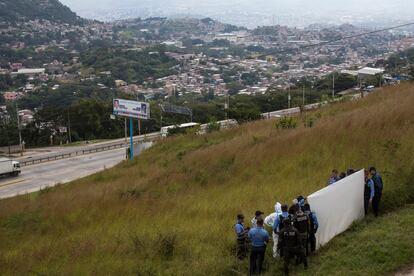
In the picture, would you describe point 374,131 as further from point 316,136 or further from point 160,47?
point 160,47

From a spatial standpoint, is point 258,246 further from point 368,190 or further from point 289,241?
point 368,190

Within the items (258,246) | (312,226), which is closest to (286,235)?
(258,246)

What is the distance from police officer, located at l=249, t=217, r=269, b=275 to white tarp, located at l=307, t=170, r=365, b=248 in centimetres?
136

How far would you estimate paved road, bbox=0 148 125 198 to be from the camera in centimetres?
3550

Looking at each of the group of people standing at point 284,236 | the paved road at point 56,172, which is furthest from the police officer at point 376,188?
the paved road at point 56,172

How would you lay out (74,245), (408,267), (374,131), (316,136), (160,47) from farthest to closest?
(160,47) < (316,136) < (374,131) < (74,245) < (408,267)

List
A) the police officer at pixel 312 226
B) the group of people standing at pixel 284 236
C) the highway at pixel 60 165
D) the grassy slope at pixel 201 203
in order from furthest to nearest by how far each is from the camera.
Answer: the highway at pixel 60 165 → the grassy slope at pixel 201 203 → the police officer at pixel 312 226 → the group of people standing at pixel 284 236

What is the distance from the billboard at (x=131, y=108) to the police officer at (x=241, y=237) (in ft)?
101

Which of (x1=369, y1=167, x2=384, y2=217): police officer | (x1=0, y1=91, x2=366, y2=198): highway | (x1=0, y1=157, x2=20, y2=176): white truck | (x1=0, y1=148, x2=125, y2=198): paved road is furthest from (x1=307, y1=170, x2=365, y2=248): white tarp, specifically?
(x1=0, y1=157, x2=20, y2=176): white truck

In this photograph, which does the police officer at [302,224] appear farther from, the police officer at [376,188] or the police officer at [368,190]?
the police officer at [376,188]

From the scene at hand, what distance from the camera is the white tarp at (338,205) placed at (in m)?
9.67

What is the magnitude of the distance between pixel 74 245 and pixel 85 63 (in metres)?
157

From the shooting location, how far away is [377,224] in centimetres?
1042

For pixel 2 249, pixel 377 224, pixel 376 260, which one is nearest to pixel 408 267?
pixel 376 260
